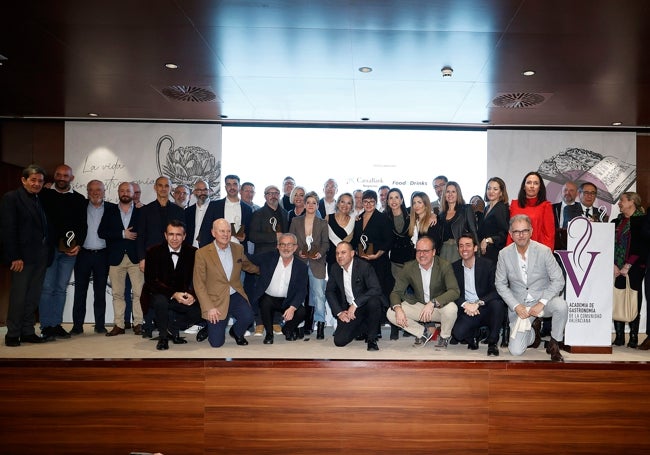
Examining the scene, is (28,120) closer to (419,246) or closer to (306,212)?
(306,212)

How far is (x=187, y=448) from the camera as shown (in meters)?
3.92

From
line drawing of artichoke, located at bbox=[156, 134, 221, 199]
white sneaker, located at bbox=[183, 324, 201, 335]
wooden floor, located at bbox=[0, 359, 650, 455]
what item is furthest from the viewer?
line drawing of artichoke, located at bbox=[156, 134, 221, 199]

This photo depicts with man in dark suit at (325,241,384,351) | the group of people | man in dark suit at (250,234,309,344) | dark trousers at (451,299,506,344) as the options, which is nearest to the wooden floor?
the group of people

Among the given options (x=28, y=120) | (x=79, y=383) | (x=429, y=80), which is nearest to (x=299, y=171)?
(x=429, y=80)

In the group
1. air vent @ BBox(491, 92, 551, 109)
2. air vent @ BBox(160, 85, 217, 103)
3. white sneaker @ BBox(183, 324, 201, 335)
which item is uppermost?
air vent @ BBox(160, 85, 217, 103)

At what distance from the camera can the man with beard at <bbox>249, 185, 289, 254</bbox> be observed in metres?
5.60

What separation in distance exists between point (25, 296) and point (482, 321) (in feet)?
13.9

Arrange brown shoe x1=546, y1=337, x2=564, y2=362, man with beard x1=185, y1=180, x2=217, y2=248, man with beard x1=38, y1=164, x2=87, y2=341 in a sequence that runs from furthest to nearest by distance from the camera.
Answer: man with beard x1=185, y1=180, x2=217, y2=248, man with beard x1=38, y1=164, x2=87, y2=341, brown shoe x1=546, y1=337, x2=564, y2=362

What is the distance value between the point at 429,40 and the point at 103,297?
4174mm

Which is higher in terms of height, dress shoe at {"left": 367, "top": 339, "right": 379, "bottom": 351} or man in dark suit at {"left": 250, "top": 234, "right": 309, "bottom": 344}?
man in dark suit at {"left": 250, "top": 234, "right": 309, "bottom": 344}

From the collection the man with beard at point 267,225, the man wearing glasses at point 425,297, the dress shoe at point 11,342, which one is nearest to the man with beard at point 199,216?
the man with beard at point 267,225

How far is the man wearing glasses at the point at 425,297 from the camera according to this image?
15.3ft

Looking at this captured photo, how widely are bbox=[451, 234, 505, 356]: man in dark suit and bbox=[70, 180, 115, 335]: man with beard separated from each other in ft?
12.0

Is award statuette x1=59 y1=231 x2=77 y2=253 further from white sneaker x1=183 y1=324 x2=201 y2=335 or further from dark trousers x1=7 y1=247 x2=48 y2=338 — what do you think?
white sneaker x1=183 y1=324 x2=201 y2=335
